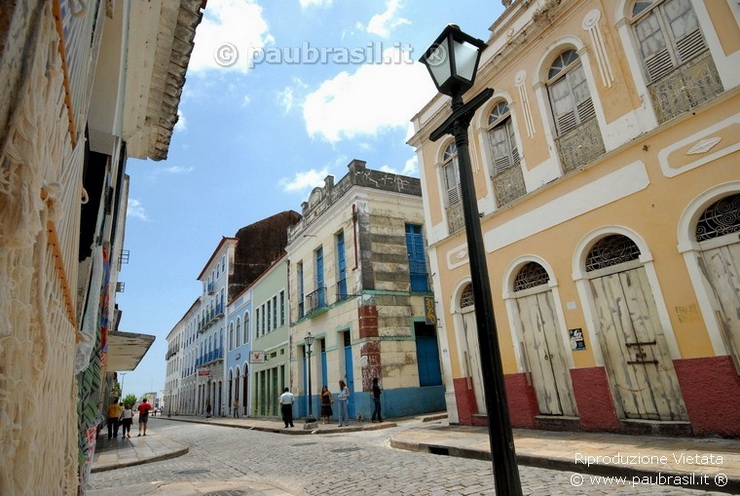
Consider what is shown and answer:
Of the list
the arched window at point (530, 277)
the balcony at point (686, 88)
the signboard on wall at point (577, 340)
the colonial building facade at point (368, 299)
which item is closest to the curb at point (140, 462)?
the colonial building facade at point (368, 299)

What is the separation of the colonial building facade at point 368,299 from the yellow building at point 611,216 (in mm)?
5118

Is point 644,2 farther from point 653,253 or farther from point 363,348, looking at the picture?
point 363,348

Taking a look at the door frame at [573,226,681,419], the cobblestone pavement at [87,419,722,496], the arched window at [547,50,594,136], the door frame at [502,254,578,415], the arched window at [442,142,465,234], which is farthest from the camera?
the arched window at [442,142,465,234]

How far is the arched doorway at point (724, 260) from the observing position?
5.50m

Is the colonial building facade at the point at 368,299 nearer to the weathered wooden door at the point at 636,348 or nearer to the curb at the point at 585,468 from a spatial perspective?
the curb at the point at 585,468

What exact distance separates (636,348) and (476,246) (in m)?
5.25

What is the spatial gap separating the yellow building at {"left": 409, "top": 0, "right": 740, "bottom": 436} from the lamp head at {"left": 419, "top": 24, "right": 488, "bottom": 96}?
4602mm

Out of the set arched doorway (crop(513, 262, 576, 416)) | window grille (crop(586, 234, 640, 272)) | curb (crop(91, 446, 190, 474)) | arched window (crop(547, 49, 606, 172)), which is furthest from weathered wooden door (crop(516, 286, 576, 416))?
curb (crop(91, 446, 190, 474))

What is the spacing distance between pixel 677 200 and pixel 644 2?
341 centimetres

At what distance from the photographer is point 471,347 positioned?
971 cm

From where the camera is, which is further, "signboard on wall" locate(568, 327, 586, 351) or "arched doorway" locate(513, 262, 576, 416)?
"arched doorway" locate(513, 262, 576, 416)

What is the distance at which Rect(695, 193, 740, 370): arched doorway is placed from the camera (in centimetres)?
550

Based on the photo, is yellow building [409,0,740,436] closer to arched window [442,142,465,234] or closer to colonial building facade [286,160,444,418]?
arched window [442,142,465,234]

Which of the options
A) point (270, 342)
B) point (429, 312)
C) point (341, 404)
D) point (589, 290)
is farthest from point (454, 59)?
point (270, 342)
